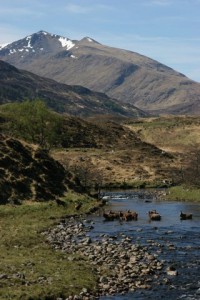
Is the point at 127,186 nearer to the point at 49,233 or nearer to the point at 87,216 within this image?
the point at 87,216

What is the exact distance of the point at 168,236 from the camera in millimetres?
50188

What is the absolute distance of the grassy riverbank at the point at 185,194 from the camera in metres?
82.0

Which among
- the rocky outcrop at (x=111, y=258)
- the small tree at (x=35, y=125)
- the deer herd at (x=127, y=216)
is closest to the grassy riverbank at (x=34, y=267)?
the rocky outcrop at (x=111, y=258)

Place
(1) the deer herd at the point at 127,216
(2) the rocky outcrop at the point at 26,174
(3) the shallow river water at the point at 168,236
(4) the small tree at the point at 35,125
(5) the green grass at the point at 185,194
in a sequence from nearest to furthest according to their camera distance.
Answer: (3) the shallow river water at the point at 168,236, (1) the deer herd at the point at 127,216, (2) the rocky outcrop at the point at 26,174, (5) the green grass at the point at 185,194, (4) the small tree at the point at 35,125

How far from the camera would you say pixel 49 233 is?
162 feet

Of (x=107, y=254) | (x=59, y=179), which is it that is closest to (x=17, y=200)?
(x=59, y=179)

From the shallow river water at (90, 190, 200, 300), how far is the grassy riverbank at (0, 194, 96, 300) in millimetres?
3378

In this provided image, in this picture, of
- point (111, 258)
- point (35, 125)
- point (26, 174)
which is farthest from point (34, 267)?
point (35, 125)

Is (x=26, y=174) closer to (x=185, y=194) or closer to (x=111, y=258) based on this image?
(x=185, y=194)

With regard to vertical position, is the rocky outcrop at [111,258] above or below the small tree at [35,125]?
below

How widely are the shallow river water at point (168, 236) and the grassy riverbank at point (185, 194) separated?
3.27m

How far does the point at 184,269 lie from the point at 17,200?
32588 mm

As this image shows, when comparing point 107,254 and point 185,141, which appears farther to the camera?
point 185,141

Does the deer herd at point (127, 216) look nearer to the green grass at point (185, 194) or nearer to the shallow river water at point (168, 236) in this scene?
the shallow river water at point (168, 236)
